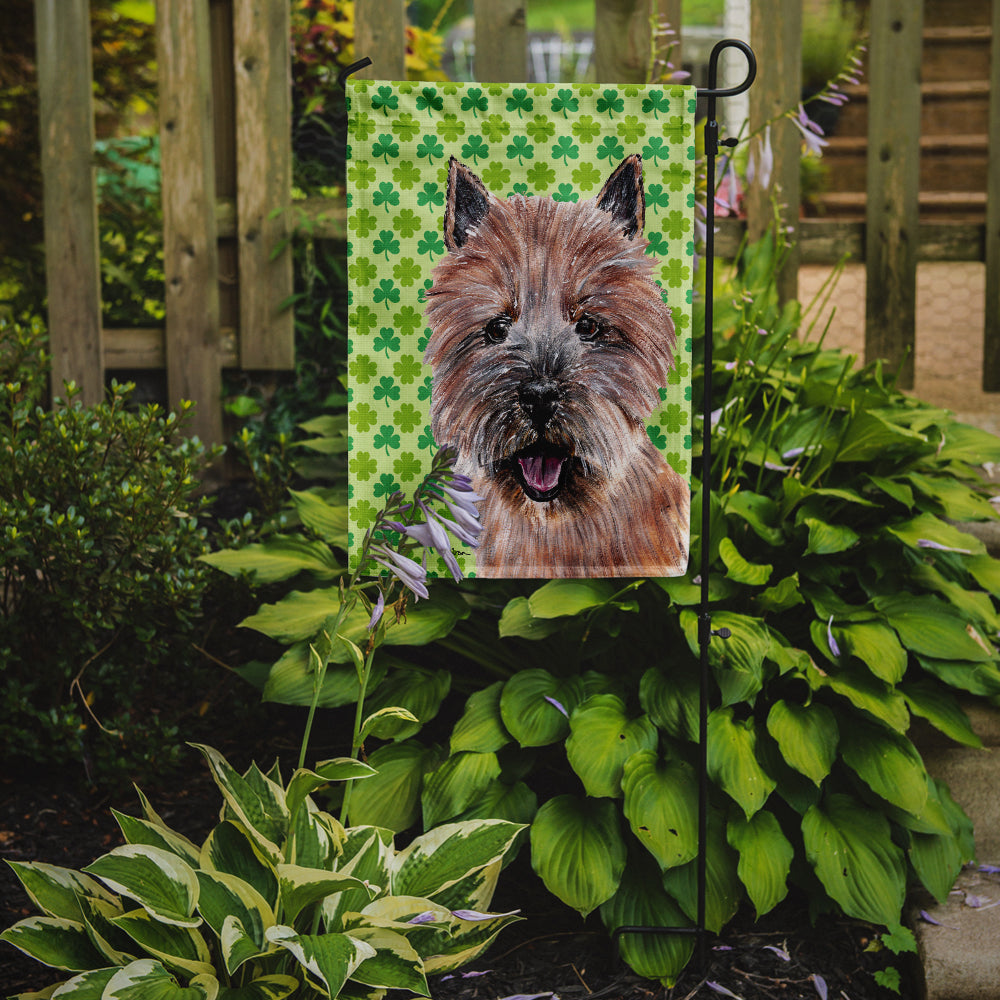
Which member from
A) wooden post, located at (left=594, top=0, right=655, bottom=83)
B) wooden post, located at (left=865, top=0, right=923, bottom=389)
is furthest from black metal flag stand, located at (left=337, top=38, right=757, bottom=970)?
wooden post, located at (left=865, top=0, right=923, bottom=389)

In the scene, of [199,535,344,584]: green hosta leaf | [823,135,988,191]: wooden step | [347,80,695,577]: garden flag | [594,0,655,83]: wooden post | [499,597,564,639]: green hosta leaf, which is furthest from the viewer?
[823,135,988,191]: wooden step

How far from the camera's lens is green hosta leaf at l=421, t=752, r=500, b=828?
194cm

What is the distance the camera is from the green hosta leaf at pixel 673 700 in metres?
2.01

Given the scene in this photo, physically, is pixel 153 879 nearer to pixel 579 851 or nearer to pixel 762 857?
pixel 579 851

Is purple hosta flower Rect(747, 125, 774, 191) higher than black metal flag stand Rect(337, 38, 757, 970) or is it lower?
higher

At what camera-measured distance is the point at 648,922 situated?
1.94 m

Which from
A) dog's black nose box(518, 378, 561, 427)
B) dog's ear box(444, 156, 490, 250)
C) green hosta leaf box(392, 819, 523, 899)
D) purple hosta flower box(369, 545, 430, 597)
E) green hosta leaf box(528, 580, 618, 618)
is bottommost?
green hosta leaf box(392, 819, 523, 899)

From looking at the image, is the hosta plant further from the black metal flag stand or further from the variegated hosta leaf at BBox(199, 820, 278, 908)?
the black metal flag stand

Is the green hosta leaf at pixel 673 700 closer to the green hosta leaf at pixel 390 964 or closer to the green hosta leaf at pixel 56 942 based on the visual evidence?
the green hosta leaf at pixel 390 964

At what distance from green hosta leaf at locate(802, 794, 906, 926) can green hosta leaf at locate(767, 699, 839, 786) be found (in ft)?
0.34

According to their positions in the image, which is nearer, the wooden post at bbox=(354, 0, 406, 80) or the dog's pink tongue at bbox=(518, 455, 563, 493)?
the dog's pink tongue at bbox=(518, 455, 563, 493)

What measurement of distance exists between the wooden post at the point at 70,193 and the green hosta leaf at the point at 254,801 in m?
1.95

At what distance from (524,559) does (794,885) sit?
97 centimetres

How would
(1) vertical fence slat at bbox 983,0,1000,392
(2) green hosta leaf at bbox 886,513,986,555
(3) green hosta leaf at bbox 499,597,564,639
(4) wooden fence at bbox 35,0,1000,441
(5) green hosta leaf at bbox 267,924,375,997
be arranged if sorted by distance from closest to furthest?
(5) green hosta leaf at bbox 267,924,375,997 < (3) green hosta leaf at bbox 499,597,564,639 < (2) green hosta leaf at bbox 886,513,986,555 < (4) wooden fence at bbox 35,0,1000,441 < (1) vertical fence slat at bbox 983,0,1000,392
